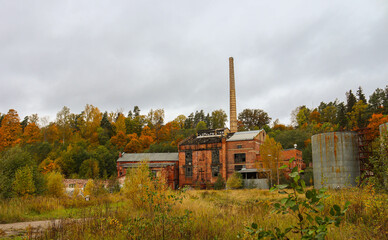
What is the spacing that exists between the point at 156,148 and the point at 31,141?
26.3 meters

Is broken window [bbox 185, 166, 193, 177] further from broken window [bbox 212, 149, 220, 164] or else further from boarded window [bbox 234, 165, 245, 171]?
boarded window [bbox 234, 165, 245, 171]

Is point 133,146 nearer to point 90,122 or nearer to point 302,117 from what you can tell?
point 90,122

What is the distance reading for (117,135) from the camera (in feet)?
222

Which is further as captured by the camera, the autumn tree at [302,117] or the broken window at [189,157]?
the autumn tree at [302,117]

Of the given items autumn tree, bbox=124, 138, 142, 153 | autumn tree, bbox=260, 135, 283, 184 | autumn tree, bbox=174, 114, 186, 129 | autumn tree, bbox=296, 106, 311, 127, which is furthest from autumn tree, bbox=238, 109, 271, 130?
autumn tree, bbox=260, 135, 283, 184

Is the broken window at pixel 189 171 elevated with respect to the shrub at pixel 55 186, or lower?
lower

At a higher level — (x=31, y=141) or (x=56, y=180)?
(x=31, y=141)

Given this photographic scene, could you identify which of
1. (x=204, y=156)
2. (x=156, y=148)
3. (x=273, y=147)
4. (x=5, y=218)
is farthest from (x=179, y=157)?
(x=5, y=218)

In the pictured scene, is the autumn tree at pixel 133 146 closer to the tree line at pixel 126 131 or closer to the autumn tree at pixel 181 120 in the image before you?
the tree line at pixel 126 131

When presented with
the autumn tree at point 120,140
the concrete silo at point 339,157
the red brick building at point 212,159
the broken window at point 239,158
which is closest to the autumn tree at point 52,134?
the autumn tree at point 120,140

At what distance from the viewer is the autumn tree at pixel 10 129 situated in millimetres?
47800

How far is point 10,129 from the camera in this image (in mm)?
50156

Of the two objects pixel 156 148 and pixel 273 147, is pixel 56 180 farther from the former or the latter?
pixel 156 148

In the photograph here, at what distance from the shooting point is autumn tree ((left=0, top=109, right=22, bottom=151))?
47800mm
